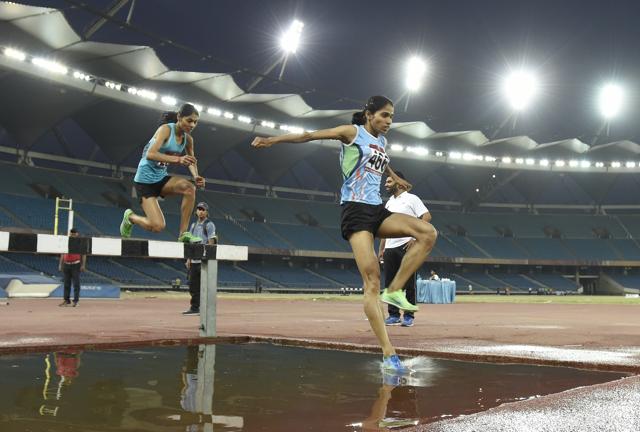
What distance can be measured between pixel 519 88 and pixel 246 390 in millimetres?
50923

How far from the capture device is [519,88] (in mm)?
50219

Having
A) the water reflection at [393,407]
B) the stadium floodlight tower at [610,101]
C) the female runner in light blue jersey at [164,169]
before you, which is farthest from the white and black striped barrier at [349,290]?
the water reflection at [393,407]

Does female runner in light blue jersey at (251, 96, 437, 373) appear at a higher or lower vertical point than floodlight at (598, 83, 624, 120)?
lower

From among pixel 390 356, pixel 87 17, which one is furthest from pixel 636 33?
pixel 390 356

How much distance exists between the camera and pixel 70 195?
3856cm

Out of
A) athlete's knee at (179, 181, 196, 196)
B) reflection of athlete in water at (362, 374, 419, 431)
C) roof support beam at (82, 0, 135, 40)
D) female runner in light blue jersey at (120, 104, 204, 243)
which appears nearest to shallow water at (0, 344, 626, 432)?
reflection of athlete in water at (362, 374, 419, 431)

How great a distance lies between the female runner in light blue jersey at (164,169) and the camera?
662 cm

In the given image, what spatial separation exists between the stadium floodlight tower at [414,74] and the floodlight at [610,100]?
1684 cm

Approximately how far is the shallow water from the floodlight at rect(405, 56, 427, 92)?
1787 inches

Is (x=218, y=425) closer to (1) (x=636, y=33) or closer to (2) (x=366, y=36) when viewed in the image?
(2) (x=366, y=36)

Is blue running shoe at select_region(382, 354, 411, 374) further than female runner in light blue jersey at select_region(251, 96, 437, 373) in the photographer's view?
No

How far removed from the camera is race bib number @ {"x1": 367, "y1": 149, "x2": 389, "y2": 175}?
4691 millimetres

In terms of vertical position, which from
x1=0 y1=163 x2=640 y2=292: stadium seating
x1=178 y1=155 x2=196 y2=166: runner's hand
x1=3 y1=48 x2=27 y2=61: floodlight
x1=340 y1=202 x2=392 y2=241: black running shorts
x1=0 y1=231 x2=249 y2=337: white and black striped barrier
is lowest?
x1=0 y1=231 x2=249 y2=337: white and black striped barrier

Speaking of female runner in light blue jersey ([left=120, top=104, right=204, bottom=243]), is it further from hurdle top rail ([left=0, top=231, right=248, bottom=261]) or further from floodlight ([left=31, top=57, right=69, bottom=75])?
floodlight ([left=31, top=57, right=69, bottom=75])
